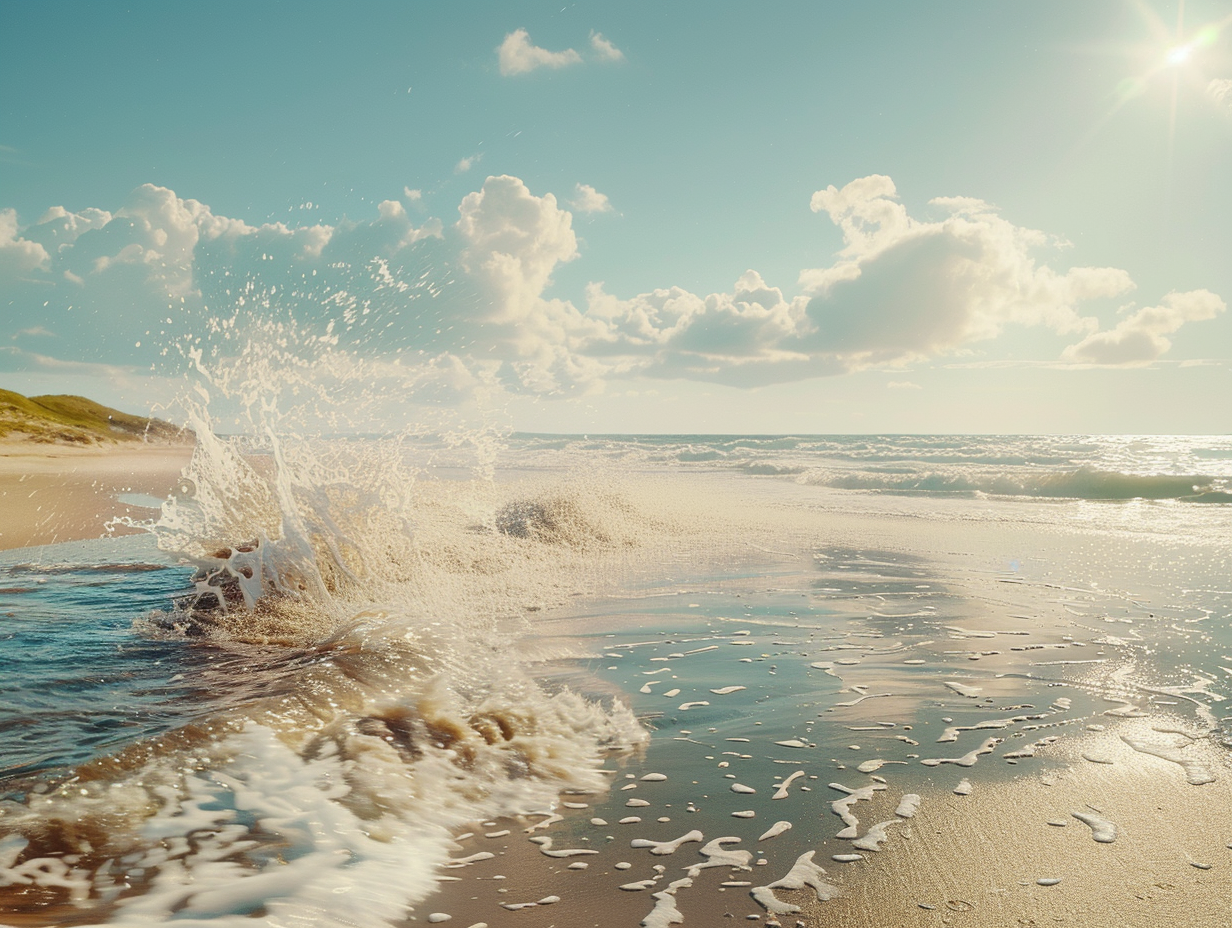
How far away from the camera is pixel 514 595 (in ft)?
24.0

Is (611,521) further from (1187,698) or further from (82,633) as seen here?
(1187,698)

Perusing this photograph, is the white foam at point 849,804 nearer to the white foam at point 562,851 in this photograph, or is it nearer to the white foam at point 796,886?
the white foam at point 796,886

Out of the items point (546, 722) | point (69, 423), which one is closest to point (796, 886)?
point (546, 722)

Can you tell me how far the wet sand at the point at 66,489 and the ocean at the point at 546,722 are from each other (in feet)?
10.6

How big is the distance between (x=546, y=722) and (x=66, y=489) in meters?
18.3

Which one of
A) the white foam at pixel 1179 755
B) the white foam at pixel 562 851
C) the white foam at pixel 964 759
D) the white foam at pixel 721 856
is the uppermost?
the white foam at pixel 1179 755

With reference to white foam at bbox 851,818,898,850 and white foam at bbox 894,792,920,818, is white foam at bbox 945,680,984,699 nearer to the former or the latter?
white foam at bbox 894,792,920,818

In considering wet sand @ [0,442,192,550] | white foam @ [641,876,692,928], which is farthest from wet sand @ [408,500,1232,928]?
wet sand @ [0,442,192,550]

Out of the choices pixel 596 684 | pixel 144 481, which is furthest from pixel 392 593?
pixel 144 481

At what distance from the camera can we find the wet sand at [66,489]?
11742 mm

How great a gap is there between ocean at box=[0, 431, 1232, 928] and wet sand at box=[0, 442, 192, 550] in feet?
10.6

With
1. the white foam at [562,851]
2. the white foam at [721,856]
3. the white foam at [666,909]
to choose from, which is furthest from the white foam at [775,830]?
the white foam at [562,851]

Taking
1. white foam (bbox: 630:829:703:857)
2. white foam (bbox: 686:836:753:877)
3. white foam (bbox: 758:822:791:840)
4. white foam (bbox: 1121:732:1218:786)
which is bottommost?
white foam (bbox: 630:829:703:857)

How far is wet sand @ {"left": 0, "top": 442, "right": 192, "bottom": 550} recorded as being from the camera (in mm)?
11742
